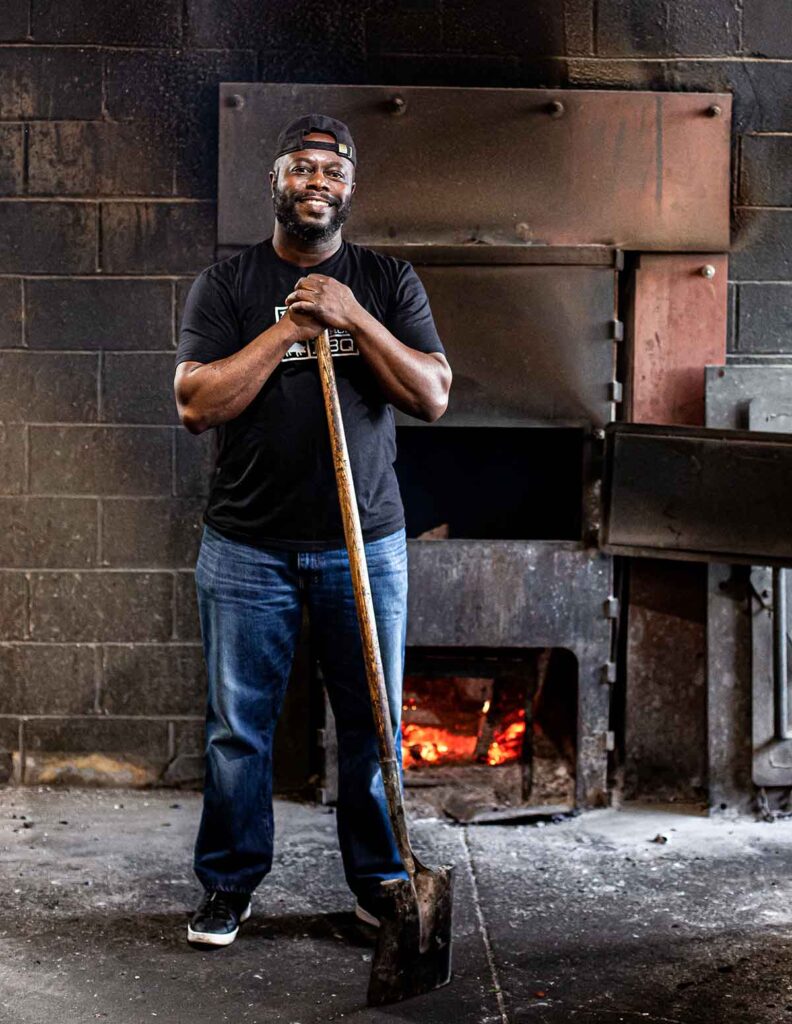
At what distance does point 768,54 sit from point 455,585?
7.20 ft

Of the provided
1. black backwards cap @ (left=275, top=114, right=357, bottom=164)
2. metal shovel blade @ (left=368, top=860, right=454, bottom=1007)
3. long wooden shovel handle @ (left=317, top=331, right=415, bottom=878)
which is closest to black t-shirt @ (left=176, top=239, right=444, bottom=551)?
long wooden shovel handle @ (left=317, top=331, right=415, bottom=878)

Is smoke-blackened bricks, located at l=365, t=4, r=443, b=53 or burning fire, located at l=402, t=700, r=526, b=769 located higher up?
smoke-blackened bricks, located at l=365, t=4, r=443, b=53

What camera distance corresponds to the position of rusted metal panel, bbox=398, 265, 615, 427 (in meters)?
3.82

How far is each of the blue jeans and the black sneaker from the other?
1.2 inches

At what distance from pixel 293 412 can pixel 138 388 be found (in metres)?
1.37

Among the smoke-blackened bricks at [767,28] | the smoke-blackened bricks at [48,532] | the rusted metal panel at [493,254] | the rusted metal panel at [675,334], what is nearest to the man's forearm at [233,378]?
the rusted metal panel at [493,254]

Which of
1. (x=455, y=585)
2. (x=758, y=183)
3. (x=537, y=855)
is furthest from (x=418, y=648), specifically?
(x=758, y=183)

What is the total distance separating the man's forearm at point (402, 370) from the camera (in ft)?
8.87

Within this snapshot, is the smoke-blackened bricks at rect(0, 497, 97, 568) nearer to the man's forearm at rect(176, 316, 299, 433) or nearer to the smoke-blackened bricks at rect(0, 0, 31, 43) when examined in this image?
the man's forearm at rect(176, 316, 299, 433)

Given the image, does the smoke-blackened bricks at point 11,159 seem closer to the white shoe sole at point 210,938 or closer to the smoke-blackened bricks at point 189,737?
the smoke-blackened bricks at point 189,737

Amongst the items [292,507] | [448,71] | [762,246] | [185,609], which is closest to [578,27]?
[448,71]

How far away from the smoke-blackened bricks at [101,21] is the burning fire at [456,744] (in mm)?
2683

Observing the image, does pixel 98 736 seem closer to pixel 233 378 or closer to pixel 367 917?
pixel 367 917

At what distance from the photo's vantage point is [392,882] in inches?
101
